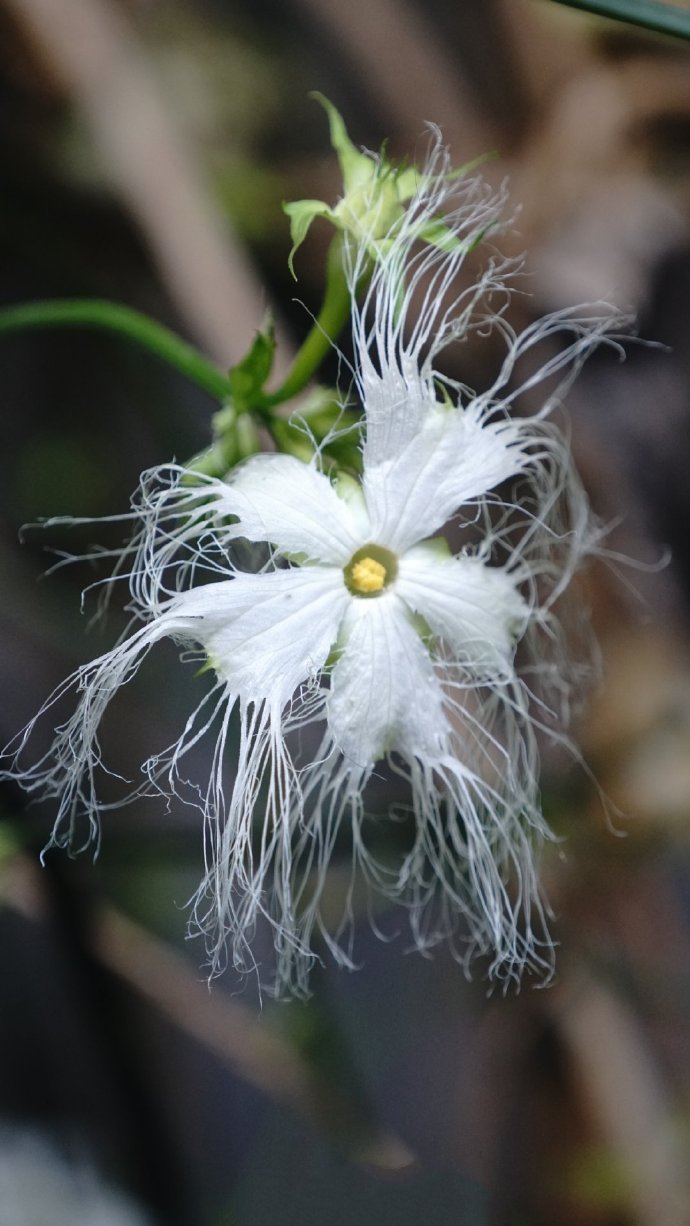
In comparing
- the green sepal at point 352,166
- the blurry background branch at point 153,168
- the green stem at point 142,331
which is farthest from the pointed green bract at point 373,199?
the blurry background branch at point 153,168

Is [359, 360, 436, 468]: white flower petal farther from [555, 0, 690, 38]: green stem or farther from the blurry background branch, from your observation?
the blurry background branch

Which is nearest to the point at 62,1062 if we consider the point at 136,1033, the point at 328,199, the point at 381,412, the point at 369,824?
the point at 136,1033

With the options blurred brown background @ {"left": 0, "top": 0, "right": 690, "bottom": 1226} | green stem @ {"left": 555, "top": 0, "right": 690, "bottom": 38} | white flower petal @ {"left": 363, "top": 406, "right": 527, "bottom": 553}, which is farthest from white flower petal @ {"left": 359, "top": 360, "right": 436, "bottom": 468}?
blurred brown background @ {"left": 0, "top": 0, "right": 690, "bottom": 1226}

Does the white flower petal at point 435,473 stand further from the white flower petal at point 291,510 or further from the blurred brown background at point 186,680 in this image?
the blurred brown background at point 186,680

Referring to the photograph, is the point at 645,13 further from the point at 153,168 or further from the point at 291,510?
the point at 153,168

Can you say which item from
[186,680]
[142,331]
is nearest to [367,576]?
[142,331]

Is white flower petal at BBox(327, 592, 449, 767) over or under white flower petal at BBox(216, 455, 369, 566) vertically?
under

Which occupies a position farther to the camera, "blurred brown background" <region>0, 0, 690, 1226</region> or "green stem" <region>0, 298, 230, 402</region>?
"blurred brown background" <region>0, 0, 690, 1226</region>
